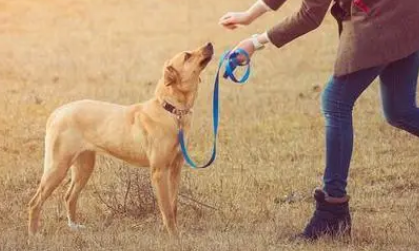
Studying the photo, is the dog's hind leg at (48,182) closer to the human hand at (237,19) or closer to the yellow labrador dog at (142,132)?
the yellow labrador dog at (142,132)

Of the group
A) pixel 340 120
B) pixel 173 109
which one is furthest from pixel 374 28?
pixel 173 109

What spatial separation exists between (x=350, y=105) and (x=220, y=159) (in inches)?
120

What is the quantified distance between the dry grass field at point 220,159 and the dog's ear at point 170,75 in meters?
0.94

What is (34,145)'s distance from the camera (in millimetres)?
8578

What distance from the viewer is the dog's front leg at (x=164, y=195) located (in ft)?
18.4

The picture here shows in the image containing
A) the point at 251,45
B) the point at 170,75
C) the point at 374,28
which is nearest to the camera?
the point at 374,28

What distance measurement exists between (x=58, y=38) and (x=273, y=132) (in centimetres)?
914

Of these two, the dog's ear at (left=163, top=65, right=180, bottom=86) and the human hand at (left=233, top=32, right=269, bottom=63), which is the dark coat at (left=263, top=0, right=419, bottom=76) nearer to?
the human hand at (left=233, top=32, right=269, bottom=63)

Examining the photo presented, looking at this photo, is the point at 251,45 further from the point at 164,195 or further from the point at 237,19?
the point at 164,195

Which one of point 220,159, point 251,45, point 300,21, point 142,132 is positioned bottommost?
point 220,159

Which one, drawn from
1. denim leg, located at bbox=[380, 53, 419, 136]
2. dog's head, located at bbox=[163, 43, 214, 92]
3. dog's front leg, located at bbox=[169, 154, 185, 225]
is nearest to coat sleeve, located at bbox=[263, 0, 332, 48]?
denim leg, located at bbox=[380, 53, 419, 136]

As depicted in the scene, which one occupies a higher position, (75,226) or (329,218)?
(329,218)

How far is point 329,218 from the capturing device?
5.12 m

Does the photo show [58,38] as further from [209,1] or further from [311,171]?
[311,171]
